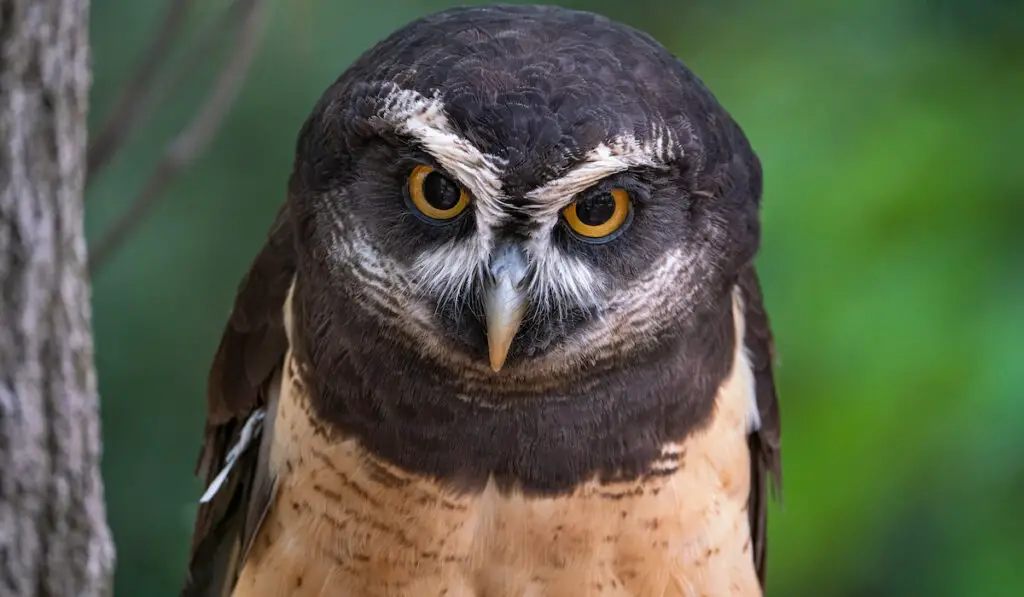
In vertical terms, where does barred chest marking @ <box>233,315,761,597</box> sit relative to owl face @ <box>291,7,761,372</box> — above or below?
below

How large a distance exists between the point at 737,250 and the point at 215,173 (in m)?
2.23

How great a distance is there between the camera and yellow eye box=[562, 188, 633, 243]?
62.3 inches

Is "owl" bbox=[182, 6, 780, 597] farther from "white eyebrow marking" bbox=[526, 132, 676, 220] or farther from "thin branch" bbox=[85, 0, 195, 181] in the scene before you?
"thin branch" bbox=[85, 0, 195, 181]

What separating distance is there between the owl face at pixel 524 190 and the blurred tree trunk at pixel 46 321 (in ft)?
1.19

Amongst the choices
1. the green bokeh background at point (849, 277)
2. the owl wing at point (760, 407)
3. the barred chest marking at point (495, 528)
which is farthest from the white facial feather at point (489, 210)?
the green bokeh background at point (849, 277)

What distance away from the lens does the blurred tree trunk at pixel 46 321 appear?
1534 mm

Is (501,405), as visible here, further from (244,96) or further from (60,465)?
(244,96)

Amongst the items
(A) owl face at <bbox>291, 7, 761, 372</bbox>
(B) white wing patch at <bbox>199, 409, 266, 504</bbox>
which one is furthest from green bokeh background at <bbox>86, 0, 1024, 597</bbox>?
(A) owl face at <bbox>291, 7, 761, 372</bbox>

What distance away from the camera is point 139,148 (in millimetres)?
3451

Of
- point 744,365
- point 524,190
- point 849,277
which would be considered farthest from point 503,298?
point 849,277

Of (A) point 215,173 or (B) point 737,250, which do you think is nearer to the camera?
(B) point 737,250

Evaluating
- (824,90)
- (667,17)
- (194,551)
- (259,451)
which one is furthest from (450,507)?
(667,17)

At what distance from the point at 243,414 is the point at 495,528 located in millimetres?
599

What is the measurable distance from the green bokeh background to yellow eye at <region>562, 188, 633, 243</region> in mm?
1609
